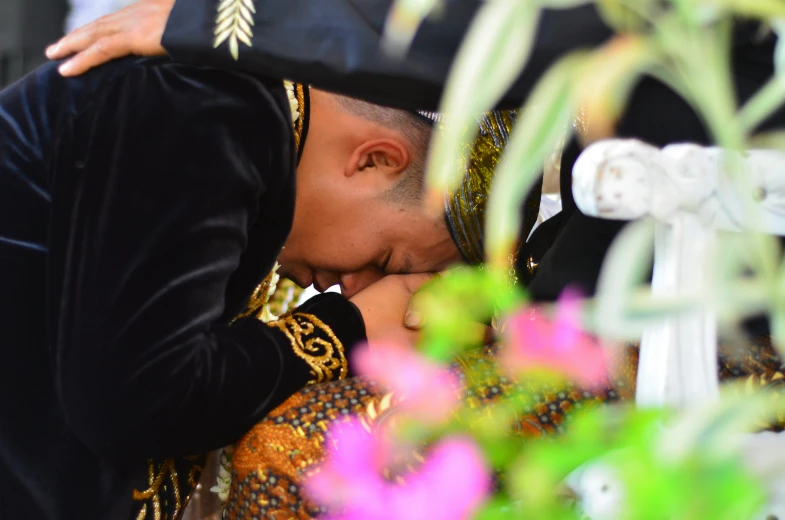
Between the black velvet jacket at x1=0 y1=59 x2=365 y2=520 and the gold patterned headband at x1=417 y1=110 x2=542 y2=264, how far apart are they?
292 mm

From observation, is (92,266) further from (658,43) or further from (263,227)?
(658,43)

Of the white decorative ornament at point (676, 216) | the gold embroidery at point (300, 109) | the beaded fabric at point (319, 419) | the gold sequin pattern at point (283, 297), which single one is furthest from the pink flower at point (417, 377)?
the gold sequin pattern at point (283, 297)

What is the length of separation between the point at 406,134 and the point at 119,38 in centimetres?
40

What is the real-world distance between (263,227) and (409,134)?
0.25 m

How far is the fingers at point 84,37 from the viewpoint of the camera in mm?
1161

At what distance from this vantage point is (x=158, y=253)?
40.1 inches

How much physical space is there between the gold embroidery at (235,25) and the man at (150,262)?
56 mm

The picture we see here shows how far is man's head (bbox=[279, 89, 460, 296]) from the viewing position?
1.27 meters

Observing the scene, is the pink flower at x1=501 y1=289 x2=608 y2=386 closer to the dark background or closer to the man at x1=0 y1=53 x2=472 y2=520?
the man at x1=0 y1=53 x2=472 y2=520

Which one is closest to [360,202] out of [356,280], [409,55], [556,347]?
[356,280]

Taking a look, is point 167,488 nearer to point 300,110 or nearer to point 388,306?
point 388,306

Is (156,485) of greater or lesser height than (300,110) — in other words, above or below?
below

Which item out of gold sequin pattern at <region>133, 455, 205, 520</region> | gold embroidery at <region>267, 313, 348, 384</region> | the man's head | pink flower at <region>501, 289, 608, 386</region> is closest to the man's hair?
the man's head

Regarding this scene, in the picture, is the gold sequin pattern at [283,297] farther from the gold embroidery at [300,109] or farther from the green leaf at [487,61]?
the green leaf at [487,61]
